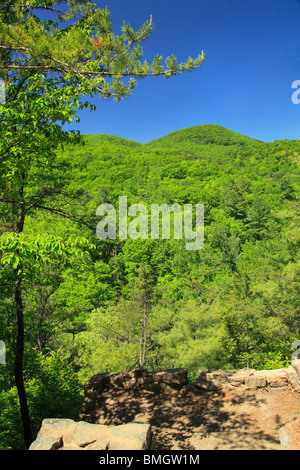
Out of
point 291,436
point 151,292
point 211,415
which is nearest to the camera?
point 291,436

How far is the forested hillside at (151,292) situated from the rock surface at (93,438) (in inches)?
92.5

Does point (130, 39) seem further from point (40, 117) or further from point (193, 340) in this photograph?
point (193, 340)

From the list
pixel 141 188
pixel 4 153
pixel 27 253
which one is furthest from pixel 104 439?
pixel 141 188

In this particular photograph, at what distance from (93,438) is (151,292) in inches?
660

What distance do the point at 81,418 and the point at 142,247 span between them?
24.3m

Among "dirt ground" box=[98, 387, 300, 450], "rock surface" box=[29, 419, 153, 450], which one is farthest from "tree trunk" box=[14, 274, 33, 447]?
"rock surface" box=[29, 419, 153, 450]

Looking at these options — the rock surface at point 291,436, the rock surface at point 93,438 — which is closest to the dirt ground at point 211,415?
the rock surface at point 291,436

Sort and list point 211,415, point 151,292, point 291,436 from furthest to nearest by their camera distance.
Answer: point 151,292 → point 211,415 → point 291,436

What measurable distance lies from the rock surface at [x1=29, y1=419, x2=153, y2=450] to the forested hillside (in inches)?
92.5

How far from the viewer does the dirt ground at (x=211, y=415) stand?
16.3 ft

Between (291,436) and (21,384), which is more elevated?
(291,436)

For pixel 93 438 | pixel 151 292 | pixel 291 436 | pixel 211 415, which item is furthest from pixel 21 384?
pixel 151 292

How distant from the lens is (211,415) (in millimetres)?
6113

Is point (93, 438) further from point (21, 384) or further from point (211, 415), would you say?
point (211, 415)
